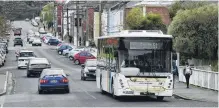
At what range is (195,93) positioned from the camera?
3089cm

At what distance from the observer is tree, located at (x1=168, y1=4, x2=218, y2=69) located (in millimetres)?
42156

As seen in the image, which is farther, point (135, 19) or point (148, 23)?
point (135, 19)

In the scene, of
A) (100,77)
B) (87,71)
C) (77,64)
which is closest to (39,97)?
(100,77)

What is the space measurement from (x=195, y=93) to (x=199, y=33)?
12.2m

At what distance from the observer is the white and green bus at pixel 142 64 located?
82.8 ft

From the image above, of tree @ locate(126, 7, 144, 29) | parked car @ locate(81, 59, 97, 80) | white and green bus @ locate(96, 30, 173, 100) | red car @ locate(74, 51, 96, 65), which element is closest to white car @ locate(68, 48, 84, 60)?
red car @ locate(74, 51, 96, 65)

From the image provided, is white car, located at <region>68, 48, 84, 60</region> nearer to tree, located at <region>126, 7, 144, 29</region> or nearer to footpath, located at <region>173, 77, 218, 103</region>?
tree, located at <region>126, 7, 144, 29</region>

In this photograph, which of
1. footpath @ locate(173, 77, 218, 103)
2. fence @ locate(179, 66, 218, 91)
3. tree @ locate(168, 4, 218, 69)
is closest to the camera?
footpath @ locate(173, 77, 218, 103)

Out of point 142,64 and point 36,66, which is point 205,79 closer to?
point 142,64

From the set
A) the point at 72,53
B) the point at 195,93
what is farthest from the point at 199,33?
the point at 72,53

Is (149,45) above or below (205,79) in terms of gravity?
above

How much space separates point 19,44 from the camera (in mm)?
106875

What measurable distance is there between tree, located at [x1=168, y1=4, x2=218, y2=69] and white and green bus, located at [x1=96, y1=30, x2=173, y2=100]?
16426 mm

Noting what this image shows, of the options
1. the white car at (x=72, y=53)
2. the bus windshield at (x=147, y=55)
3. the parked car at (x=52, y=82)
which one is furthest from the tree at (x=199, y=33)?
the white car at (x=72, y=53)
